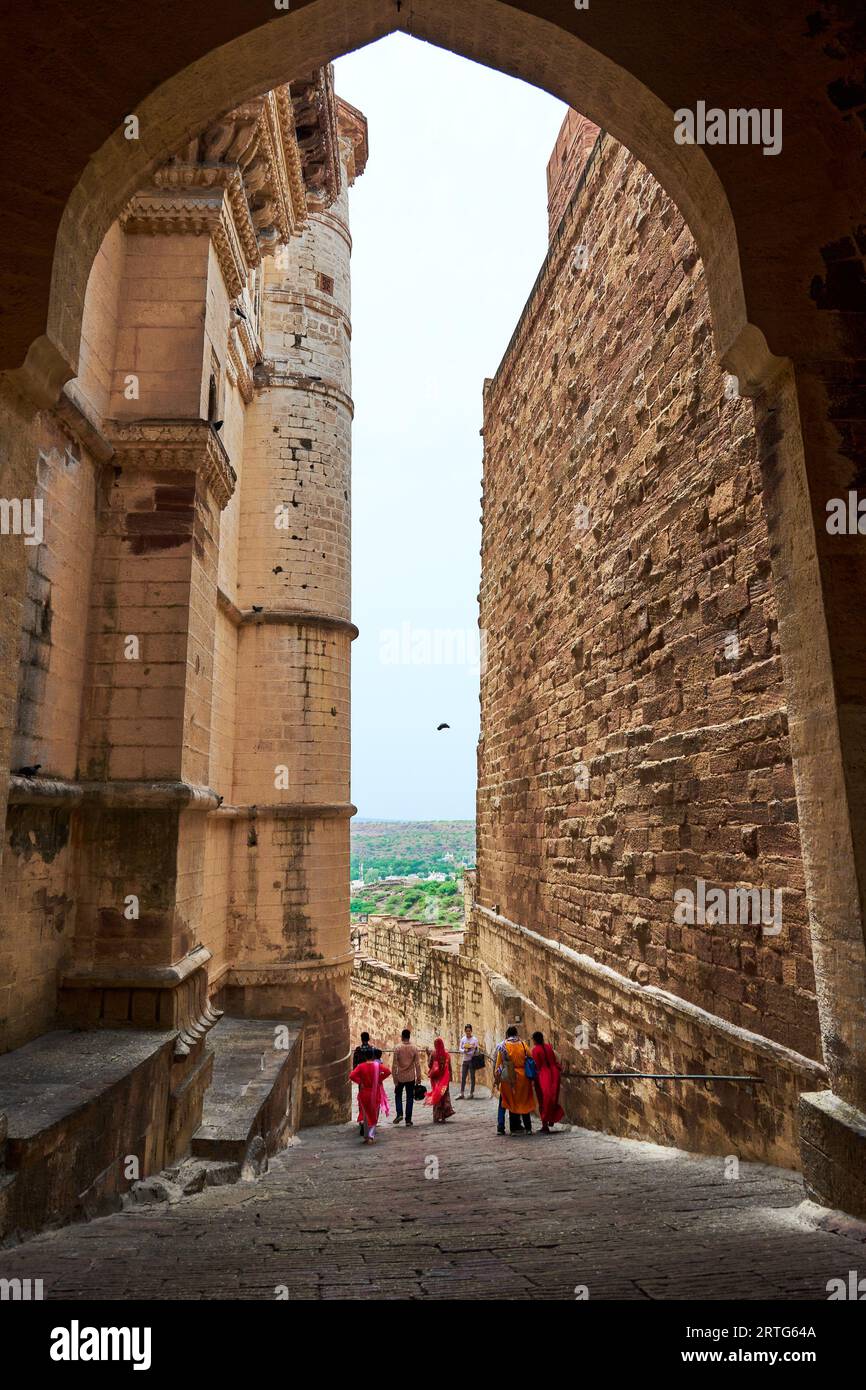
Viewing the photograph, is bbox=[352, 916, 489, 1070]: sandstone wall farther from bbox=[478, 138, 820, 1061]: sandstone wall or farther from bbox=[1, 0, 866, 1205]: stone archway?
bbox=[1, 0, 866, 1205]: stone archway

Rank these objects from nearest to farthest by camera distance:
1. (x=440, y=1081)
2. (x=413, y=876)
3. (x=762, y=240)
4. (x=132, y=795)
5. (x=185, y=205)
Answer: (x=762, y=240)
(x=132, y=795)
(x=185, y=205)
(x=440, y=1081)
(x=413, y=876)

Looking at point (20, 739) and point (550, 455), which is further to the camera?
point (550, 455)

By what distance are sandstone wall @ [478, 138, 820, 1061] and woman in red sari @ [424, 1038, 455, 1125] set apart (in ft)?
4.71

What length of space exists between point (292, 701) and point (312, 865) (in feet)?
7.99

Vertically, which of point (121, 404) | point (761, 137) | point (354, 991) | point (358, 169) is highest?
point (358, 169)

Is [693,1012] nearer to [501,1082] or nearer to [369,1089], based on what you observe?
[501,1082]

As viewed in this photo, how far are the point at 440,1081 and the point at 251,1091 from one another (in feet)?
7.29

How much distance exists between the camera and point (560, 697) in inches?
336

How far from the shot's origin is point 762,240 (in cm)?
333

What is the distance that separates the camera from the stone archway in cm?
304

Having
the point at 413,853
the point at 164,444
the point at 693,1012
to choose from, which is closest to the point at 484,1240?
the point at 693,1012
